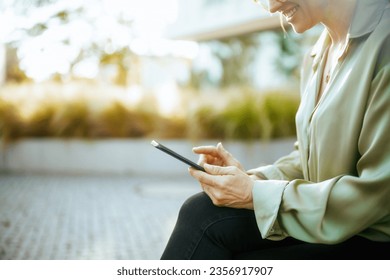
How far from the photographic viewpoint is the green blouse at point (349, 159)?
3.69ft

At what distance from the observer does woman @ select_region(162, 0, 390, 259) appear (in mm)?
1133

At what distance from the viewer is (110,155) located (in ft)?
24.3

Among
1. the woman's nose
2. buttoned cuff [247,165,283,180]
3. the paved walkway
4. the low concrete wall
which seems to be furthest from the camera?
the low concrete wall

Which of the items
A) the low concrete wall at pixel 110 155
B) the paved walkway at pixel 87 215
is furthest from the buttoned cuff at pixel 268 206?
the low concrete wall at pixel 110 155

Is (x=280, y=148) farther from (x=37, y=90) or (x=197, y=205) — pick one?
(x=197, y=205)

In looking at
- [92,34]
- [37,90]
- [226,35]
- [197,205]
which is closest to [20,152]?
[37,90]

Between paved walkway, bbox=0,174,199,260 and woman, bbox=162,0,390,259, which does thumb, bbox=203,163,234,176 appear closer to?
woman, bbox=162,0,390,259

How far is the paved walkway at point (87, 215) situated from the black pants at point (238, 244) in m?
2.05

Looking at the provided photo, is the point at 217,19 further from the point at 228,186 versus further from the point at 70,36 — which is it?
the point at 228,186

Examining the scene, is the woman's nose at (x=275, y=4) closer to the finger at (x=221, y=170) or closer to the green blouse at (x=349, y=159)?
the green blouse at (x=349, y=159)

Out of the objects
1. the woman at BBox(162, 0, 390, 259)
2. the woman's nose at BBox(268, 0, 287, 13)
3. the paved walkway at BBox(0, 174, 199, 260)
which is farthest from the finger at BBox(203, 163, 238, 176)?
the paved walkway at BBox(0, 174, 199, 260)

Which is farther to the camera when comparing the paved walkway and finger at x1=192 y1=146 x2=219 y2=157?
the paved walkway
